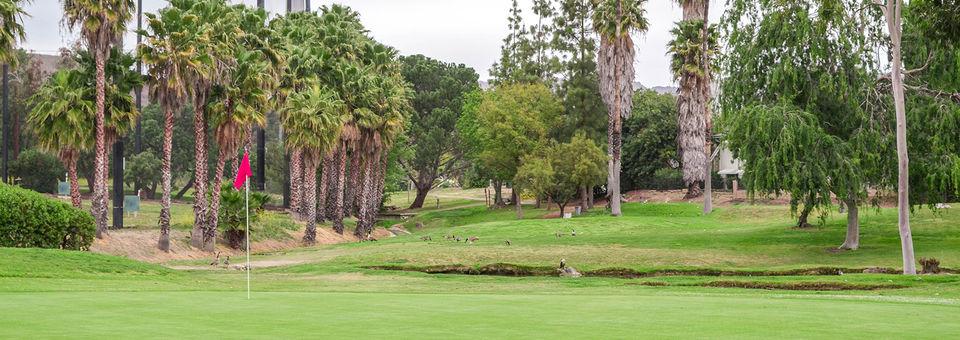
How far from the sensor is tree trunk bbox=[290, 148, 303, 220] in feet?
226

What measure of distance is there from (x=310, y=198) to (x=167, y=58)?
648 inches

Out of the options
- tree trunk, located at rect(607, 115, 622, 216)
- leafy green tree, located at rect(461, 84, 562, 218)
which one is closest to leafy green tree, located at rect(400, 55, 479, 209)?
leafy green tree, located at rect(461, 84, 562, 218)

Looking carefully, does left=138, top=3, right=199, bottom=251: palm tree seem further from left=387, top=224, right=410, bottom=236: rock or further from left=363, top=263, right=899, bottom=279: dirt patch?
left=387, top=224, right=410, bottom=236: rock

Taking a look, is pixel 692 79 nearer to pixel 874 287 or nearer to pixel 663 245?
pixel 663 245

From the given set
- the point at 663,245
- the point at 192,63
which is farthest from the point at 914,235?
the point at 192,63

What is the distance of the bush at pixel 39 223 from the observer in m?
40.2

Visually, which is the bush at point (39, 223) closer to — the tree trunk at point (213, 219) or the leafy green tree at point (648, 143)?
the tree trunk at point (213, 219)

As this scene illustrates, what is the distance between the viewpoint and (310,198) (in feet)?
212

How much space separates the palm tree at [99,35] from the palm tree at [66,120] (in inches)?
24.4

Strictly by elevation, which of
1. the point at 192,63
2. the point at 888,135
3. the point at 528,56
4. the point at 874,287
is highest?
the point at 528,56

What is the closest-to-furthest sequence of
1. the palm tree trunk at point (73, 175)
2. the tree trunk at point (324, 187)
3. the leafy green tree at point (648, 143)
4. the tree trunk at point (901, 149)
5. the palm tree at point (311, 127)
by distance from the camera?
1. the tree trunk at point (901, 149)
2. the palm tree trunk at point (73, 175)
3. the palm tree at point (311, 127)
4. the tree trunk at point (324, 187)
5. the leafy green tree at point (648, 143)

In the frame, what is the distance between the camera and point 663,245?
171 ft

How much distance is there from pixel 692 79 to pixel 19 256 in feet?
192

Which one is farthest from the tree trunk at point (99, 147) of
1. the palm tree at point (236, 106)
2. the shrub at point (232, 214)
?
the shrub at point (232, 214)
